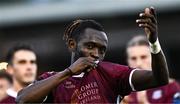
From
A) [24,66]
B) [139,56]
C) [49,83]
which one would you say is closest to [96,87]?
[49,83]

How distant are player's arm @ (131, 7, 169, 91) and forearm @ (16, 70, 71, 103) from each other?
0.59 m

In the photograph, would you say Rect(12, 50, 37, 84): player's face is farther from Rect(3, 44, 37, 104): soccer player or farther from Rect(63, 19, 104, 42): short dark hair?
Rect(63, 19, 104, 42): short dark hair

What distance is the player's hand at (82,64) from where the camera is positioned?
6344mm

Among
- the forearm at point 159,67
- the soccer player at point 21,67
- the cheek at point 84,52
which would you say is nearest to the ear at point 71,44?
the cheek at point 84,52

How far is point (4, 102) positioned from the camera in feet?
32.0

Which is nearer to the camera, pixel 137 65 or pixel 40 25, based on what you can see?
pixel 137 65

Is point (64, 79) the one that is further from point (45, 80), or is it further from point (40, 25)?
point (40, 25)

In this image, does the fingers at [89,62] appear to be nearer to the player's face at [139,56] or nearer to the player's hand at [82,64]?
the player's hand at [82,64]

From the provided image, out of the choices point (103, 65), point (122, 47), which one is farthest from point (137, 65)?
point (122, 47)

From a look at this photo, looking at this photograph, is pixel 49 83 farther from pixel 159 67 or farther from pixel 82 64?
pixel 159 67

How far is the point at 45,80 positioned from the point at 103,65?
0.54 meters

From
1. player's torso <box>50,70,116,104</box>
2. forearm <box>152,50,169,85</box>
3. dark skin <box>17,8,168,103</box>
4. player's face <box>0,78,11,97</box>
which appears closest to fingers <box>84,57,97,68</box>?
dark skin <box>17,8,168,103</box>

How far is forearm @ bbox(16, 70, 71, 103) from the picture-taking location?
6438 millimetres

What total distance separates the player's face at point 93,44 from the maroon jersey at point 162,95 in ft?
12.1
